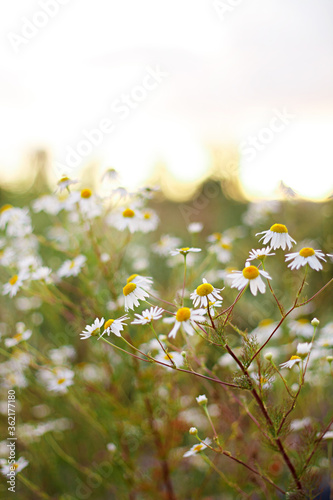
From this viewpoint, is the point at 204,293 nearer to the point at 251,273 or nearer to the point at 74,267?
the point at 251,273

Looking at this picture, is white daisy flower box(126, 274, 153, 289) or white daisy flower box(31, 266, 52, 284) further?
white daisy flower box(31, 266, 52, 284)

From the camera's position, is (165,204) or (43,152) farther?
(165,204)

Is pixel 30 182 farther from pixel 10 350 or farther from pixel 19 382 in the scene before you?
pixel 19 382

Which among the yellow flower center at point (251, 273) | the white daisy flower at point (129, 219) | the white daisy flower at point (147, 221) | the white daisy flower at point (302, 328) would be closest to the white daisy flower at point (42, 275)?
the white daisy flower at point (129, 219)

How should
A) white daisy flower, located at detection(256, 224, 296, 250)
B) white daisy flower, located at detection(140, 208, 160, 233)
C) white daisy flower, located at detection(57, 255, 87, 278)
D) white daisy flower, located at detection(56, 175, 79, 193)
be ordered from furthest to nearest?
white daisy flower, located at detection(140, 208, 160, 233), white daisy flower, located at detection(56, 175, 79, 193), white daisy flower, located at detection(57, 255, 87, 278), white daisy flower, located at detection(256, 224, 296, 250)

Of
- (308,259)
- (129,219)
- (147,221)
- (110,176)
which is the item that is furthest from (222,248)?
(308,259)

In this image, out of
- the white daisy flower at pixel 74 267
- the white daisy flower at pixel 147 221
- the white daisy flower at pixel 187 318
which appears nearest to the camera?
the white daisy flower at pixel 187 318

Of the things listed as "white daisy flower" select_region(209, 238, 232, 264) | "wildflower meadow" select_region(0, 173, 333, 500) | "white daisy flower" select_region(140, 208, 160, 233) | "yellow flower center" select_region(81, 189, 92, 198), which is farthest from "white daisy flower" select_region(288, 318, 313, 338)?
"yellow flower center" select_region(81, 189, 92, 198)

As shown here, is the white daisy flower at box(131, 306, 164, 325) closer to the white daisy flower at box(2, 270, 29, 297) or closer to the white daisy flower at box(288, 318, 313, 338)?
the white daisy flower at box(2, 270, 29, 297)

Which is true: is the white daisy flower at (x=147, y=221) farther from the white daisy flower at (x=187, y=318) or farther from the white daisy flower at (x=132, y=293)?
the white daisy flower at (x=187, y=318)

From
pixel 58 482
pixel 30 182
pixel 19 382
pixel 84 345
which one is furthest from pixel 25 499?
pixel 30 182

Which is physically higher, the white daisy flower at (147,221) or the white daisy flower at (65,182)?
the white daisy flower at (65,182)
